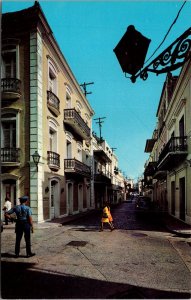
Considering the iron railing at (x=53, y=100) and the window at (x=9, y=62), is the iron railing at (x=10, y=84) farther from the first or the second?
the iron railing at (x=53, y=100)

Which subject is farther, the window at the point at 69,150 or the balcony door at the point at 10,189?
the window at the point at 69,150

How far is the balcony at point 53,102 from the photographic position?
1534 cm

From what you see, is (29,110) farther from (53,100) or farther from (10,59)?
(10,59)

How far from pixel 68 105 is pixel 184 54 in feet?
57.4

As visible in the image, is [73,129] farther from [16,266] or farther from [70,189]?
[16,266]

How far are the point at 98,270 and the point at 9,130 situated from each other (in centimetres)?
1054

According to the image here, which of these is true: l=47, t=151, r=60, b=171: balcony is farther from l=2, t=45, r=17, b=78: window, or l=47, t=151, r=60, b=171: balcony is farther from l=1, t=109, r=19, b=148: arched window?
l=2, t=45, r=17, b=78: window

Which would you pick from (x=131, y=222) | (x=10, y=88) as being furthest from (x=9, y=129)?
(x=131, y=222)

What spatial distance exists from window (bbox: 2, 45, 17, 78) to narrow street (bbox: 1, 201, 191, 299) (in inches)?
362

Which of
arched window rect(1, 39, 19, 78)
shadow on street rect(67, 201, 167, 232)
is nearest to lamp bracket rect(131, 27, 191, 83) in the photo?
shadow on street rect(67, 201, 167, 232)

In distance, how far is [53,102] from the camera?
52.4 feet

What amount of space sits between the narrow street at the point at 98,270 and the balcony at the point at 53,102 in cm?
844

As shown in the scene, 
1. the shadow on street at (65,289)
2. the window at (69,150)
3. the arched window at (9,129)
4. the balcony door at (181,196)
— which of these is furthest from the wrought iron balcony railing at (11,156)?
the balcony door at (181,196)

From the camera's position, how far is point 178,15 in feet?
12.0
